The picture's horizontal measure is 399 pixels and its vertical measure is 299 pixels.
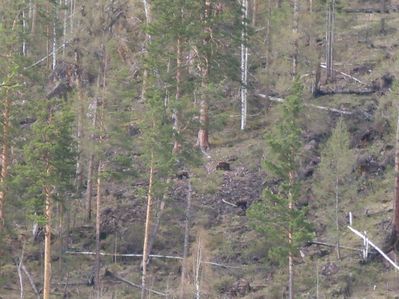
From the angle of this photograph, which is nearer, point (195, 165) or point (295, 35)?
point (195, 165)

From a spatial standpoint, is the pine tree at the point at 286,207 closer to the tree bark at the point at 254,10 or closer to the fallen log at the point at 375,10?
the tree bark at the point at 254,10

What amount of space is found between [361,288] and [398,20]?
24302 mm

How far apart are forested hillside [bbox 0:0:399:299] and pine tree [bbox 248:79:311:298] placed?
0.18 ft

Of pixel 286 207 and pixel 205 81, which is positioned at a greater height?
pixel 205 81

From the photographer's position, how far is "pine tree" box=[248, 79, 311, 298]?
1126 inches

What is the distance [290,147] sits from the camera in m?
29.2

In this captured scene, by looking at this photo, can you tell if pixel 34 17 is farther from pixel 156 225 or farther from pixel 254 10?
pixel 156 225

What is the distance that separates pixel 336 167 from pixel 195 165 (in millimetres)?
4771

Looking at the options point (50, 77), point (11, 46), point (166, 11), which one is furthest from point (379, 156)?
point (50, 77)

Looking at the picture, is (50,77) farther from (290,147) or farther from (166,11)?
(290,147)

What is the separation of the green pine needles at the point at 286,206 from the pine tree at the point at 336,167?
2565 mm

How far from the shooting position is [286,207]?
2914 centimetres

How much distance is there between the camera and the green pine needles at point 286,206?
93.9 feet

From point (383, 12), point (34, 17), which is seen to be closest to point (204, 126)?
point (34, 17)
